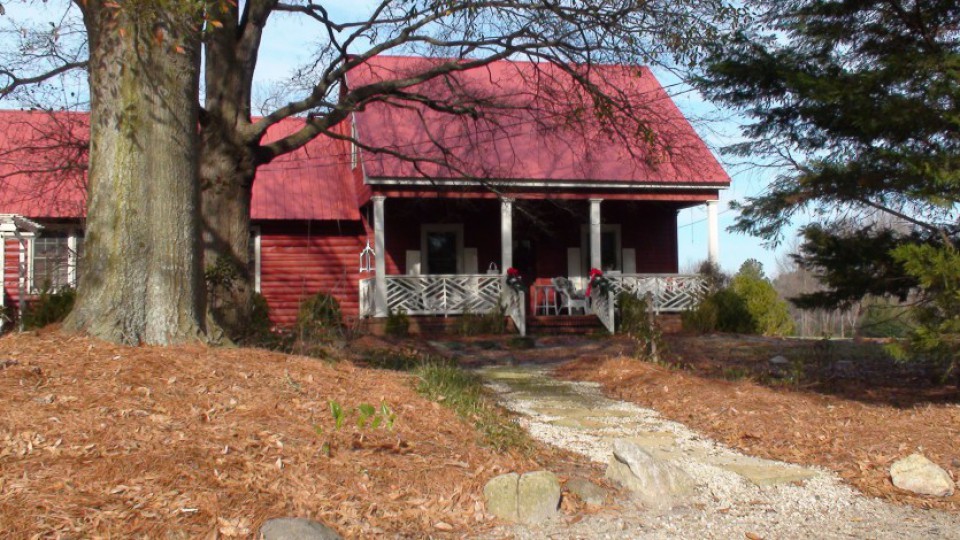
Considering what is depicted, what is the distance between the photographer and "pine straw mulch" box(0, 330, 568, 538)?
4.39 metres

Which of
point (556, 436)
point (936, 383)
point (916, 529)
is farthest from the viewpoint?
point (936, 383)

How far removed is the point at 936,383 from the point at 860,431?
4042 millimetres

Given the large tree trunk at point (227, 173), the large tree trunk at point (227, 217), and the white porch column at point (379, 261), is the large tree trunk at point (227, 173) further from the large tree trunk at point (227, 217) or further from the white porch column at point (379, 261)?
the white porch column at point (379, 261)

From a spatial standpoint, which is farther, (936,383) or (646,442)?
(936,383)

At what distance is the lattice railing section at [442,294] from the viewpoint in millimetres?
18125

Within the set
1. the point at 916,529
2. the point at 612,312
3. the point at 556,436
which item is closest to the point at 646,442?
the point at 556,436

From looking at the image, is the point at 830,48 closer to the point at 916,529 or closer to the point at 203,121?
the point at 916,529

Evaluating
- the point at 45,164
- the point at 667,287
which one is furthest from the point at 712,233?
the point at 45,164

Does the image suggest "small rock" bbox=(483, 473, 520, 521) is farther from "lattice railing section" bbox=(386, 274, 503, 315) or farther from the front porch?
"lattice railing section" bbox=(386, 274, 503, 315)

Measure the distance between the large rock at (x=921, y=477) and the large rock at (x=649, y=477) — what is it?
144cm

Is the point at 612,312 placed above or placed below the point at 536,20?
below

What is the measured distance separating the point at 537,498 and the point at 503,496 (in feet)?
0.65

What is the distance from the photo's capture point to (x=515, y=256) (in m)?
21.6

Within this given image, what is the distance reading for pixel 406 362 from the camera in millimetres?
11148
